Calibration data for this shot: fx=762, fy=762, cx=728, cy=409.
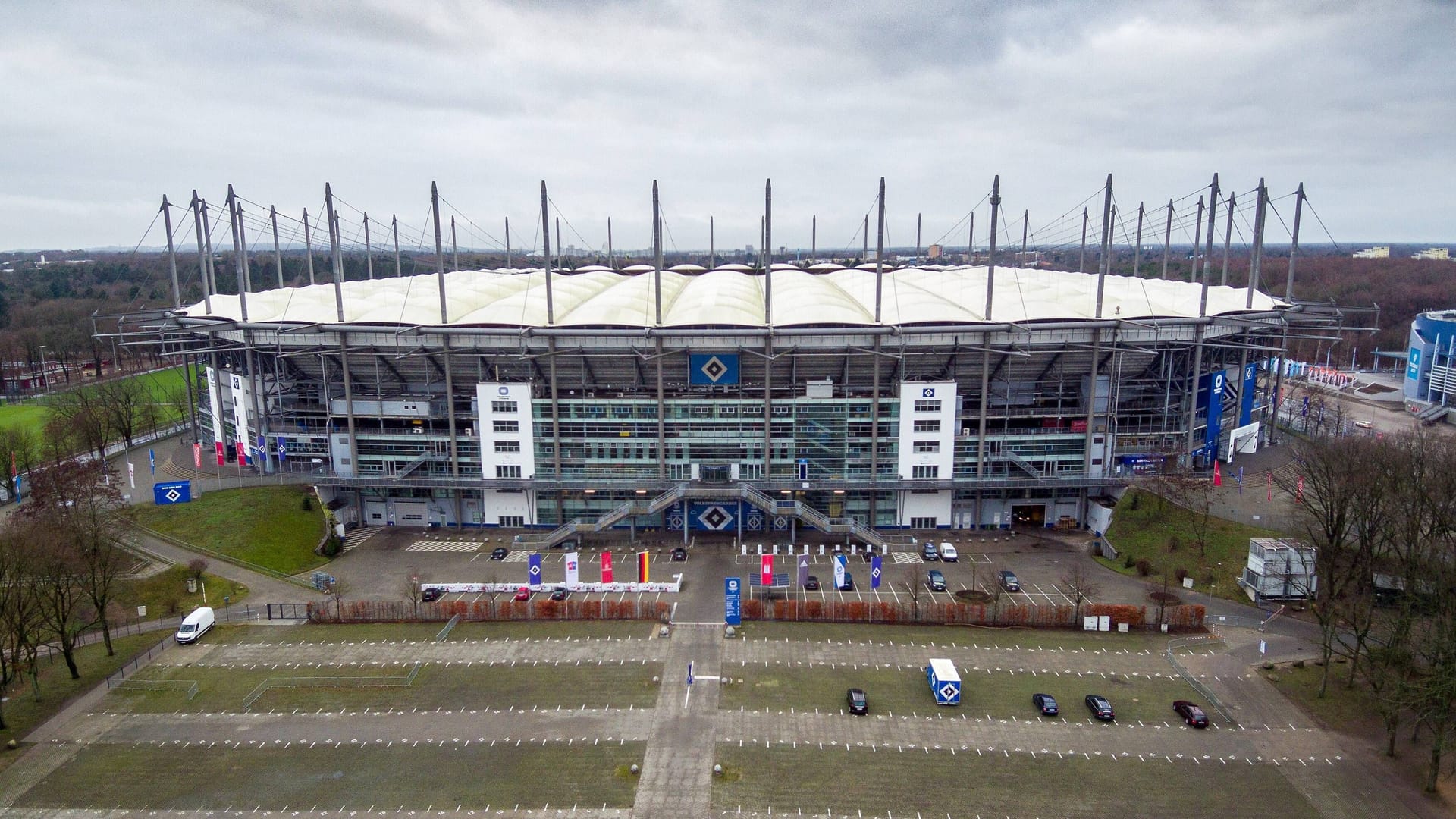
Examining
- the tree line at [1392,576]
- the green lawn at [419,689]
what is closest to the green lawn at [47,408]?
the green lawn at [419,689]

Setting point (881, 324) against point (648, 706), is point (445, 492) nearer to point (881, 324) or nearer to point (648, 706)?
point (648, 706)

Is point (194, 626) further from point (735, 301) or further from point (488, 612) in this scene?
point (735, 301)

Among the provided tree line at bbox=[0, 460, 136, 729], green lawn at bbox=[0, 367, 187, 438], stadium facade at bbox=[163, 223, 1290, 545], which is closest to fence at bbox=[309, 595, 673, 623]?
tree line at bbox=[0, 460, 136, 729]

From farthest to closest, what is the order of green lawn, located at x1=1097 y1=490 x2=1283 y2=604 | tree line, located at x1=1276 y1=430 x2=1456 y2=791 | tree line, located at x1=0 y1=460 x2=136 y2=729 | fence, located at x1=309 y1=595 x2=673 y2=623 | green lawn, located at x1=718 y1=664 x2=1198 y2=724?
green lawn, located at x1=1097 y1=490 x2=1283 y2=604 < fence, located at x1=309 y1=595 x2=673 y2=623 < green lawn, located at x1=718 y1=664 x2=1198 y2=724 < tree line, located at x1=0 y1=460 x2=136 y2=729 < tree line, located at x1=1276 y1=430 x2=1456 y2=791

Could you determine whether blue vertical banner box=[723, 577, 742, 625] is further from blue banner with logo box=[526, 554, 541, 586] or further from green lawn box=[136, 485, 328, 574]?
green lawn box=[136, 485, 328, 574]

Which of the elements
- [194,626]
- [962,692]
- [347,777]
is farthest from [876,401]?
[194,626]

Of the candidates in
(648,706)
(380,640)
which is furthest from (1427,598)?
(380,640)
